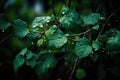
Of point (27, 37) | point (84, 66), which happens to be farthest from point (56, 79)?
point (27, 37)

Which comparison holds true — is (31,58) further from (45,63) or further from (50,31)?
(50,31)

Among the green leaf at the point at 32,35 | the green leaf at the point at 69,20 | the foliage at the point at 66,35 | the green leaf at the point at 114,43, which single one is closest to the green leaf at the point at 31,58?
the foliage at the point at 66,35

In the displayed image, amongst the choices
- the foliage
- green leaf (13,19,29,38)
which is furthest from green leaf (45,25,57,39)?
green leaf (13,19,29,38)

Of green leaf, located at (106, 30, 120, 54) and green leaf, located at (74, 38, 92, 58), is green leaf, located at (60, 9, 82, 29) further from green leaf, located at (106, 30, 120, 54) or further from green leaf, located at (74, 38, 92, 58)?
green leaf, located at (106, 30, 120, 54)

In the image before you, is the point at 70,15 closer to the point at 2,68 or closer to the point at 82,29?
the point at 82,29

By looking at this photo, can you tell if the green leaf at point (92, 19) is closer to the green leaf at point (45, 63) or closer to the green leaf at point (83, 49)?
the green leaf at point (83, 49)
